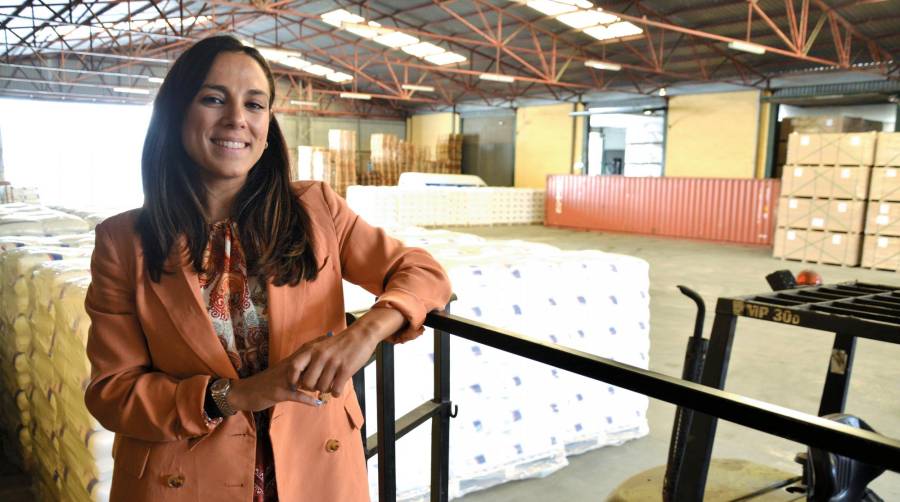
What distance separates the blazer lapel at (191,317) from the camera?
4.55 feet

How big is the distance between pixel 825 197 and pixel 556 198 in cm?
934

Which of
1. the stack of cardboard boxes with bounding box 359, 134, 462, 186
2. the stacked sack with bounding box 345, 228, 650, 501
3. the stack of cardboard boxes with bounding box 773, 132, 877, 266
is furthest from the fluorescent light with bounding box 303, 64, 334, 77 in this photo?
the stacked sack with bounding box 345, 228, 650, 501

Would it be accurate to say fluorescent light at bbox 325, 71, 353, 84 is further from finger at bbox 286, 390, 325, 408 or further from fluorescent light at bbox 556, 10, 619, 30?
finger at bbox 286, 390, 325, 408

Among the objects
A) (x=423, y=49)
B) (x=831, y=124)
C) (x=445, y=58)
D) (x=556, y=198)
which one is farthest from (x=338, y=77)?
(x=831, y=124)

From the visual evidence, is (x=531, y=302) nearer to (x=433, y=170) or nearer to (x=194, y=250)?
(x=194, y=250)

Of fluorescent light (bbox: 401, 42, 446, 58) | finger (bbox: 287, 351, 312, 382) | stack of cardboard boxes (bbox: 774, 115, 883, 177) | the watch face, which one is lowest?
the watch face

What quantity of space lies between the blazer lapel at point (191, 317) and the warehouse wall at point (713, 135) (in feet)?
64.2

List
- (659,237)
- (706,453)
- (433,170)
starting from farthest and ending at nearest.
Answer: (433,170) → (659,237) → (706,453)

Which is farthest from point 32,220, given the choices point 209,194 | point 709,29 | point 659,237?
point 659,237

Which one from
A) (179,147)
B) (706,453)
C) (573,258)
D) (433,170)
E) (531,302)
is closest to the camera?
(179,147)

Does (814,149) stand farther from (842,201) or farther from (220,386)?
(220,386)

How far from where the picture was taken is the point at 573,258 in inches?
174

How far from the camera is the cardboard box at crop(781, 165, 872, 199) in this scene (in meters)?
13.0

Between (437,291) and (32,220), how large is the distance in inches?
192
